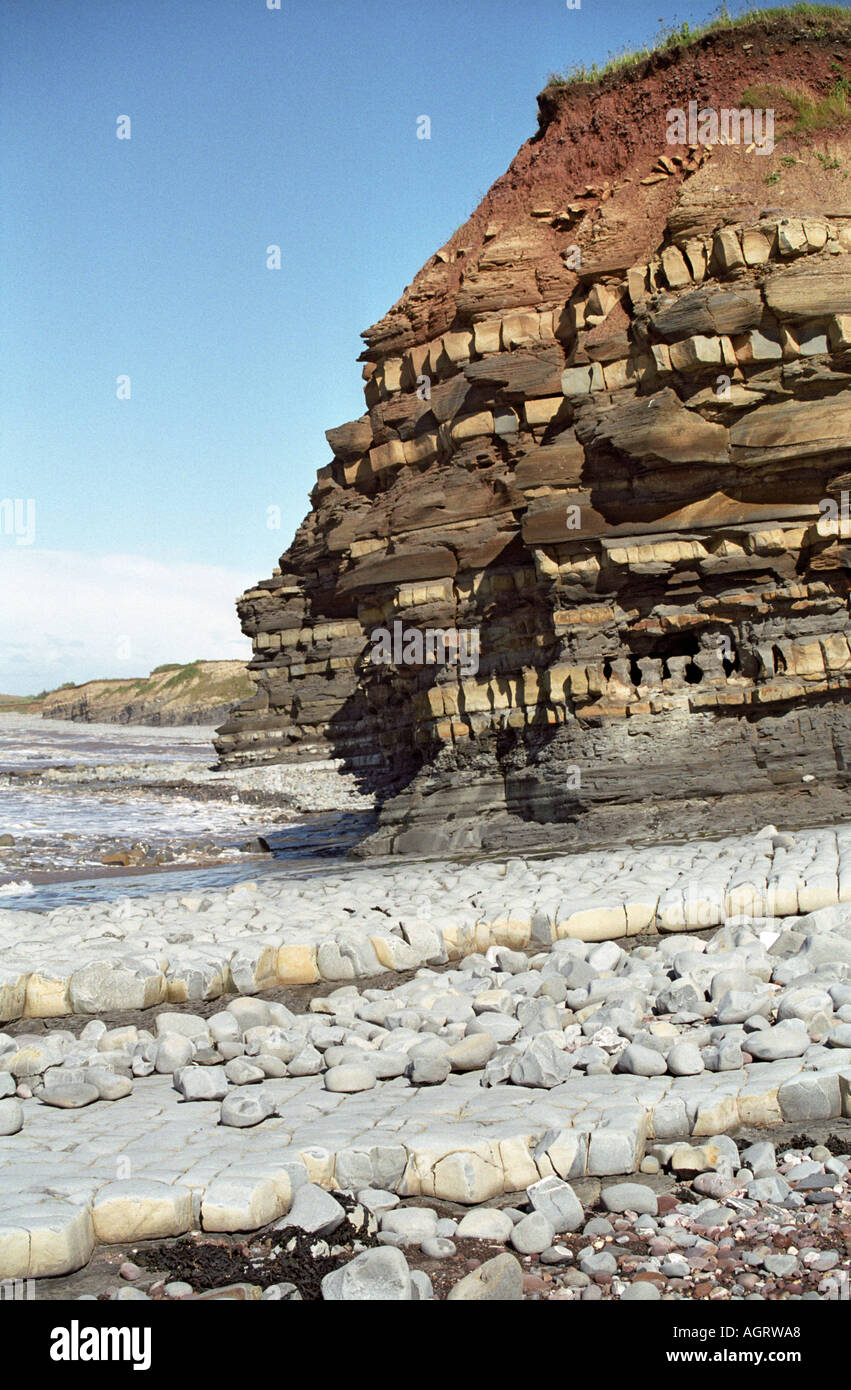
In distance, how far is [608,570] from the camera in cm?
1526

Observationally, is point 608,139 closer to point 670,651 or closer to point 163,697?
point 670,651

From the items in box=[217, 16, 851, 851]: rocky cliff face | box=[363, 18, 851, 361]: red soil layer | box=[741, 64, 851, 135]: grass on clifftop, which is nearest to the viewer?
box=[217, 16, 851, 851]: rocky cliff face

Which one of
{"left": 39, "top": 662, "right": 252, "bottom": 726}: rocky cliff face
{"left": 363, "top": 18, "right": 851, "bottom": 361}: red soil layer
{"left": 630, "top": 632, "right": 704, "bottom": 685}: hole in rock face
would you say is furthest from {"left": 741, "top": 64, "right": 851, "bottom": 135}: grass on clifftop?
{"left": 39, "top": 662, "right": 252, "bottom": 726}: rocky cliff face

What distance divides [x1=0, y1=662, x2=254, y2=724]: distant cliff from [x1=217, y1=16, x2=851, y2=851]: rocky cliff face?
1922 inches

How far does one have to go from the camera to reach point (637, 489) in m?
15.1

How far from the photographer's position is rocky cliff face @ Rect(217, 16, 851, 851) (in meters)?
14.4

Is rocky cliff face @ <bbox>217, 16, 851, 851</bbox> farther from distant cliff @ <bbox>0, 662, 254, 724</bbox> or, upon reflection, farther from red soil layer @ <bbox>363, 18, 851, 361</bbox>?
distant cliff @ <bbox>0, 662, 254, 724</bbox>

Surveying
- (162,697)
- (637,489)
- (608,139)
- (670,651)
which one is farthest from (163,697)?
(637,489)

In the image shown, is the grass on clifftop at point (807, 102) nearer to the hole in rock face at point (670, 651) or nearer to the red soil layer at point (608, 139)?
the red soil layer at point (608, 139)

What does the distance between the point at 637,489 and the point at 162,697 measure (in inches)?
2455

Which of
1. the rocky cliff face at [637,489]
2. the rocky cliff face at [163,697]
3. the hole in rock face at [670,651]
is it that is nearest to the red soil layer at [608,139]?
the rocky cliff face at [637,489]
